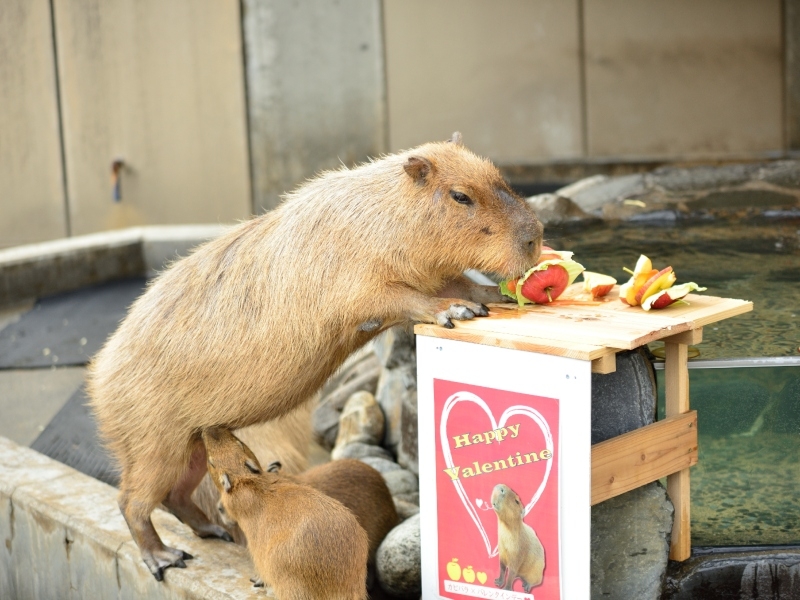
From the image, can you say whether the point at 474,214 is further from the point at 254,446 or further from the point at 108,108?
the point at 108,108

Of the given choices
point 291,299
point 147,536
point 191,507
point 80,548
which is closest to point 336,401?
point 191,507

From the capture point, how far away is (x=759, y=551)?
4.11m

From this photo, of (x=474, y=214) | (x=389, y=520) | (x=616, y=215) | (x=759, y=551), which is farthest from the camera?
(x=616, y=215)

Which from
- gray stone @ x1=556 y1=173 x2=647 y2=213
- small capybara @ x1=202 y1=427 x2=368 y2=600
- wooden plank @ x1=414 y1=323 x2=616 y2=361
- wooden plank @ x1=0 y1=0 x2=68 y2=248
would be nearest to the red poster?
wooden plank @ x1=414 y1=323 x2=616 y2=361

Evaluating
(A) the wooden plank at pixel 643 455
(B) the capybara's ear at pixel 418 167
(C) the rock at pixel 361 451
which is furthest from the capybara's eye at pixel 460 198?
(C) the rock at pixel 361 451

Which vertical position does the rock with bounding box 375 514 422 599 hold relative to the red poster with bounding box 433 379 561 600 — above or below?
below

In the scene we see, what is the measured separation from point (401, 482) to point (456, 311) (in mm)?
2187

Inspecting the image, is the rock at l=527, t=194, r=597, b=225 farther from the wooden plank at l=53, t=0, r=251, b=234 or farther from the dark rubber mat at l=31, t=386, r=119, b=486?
the wooden plank at l=53, t=0, r=251, b=234

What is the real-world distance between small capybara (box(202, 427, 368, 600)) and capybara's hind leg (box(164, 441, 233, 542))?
1.61 feet

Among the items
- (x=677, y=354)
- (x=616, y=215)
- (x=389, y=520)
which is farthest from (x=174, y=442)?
(x=616, y=215)

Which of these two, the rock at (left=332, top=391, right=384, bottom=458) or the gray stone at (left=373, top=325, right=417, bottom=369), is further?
the rock at (left=332, top=391, right=384, bottom=458)

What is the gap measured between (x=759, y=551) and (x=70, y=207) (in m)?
10.1

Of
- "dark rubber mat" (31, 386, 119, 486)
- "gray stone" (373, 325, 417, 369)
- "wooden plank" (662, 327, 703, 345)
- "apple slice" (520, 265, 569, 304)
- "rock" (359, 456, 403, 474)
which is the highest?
"apple slice" (520, 265, 569, 304)

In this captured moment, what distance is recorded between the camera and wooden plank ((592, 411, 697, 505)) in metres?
3.49
